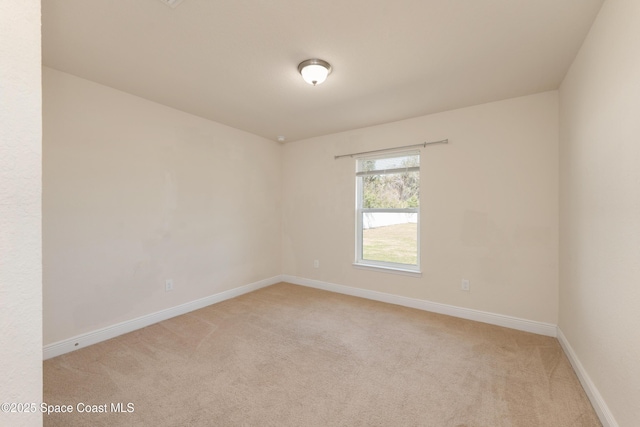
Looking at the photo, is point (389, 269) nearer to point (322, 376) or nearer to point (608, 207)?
point (322, 376)

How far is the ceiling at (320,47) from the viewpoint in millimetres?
1662

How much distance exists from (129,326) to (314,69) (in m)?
3.02

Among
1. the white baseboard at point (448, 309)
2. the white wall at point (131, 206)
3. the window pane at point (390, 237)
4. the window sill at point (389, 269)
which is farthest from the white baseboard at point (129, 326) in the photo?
the window pane at point (390, 237)

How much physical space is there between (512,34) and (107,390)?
3.68 meters

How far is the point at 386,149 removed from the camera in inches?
145

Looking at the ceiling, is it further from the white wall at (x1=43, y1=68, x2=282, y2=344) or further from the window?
the window

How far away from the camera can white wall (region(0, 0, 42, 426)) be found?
67cm

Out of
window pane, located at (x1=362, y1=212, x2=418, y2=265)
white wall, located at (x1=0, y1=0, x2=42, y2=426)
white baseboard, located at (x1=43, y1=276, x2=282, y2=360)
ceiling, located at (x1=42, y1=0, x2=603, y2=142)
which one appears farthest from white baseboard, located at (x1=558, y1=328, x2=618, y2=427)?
white baseboard, located at (x1=43, y1=276, x2=282, y2=360)

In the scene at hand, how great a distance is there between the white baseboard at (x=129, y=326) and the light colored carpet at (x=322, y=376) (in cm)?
8

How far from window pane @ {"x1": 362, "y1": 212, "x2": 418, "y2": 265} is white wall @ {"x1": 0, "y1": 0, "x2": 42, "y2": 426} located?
346 cm

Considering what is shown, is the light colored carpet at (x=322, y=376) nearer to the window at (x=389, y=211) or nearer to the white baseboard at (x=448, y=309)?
the white baseboard at (x=448, y=309)

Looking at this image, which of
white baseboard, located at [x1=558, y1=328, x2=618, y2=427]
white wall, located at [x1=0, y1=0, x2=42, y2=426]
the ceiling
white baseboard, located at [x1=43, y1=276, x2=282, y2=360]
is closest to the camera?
white wall, located at [x1=0, y1=0, x2=42, y2=426]

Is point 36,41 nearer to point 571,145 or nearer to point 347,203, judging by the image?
point 571,145

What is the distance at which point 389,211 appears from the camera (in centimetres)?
378
